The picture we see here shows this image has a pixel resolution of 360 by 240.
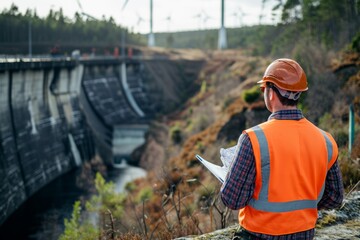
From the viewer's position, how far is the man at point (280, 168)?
11.6ft

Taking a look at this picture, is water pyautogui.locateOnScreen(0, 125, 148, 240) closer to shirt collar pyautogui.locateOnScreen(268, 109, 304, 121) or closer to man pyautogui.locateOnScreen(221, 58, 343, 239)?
man pyautogui.locateOnScreen(221, 58, 343, 239)

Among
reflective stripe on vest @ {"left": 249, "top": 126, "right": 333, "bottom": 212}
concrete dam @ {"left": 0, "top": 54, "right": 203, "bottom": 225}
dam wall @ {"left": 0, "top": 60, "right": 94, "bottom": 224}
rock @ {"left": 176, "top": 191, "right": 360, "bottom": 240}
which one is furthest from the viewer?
concrete dam @ {"left": 0, "top": 54, "right": 203, "bottom": 225}

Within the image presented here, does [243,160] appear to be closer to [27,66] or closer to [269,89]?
[269,89]

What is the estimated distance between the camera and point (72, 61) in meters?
37.9

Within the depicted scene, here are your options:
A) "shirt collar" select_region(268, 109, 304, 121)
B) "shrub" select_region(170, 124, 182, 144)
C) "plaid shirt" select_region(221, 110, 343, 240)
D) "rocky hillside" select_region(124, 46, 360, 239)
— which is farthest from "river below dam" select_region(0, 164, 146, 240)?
"shirt collar" select_region(268, 109, 304, 121)

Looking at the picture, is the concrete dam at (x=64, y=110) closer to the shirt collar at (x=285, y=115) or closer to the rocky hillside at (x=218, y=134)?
the rocky hillside at (x=218, y=134)

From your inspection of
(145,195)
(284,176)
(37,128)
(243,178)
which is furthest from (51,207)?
(284,176)

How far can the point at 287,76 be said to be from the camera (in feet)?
12.1

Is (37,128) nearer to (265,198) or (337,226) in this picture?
(337,226)

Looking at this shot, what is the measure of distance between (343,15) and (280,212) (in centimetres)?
3595

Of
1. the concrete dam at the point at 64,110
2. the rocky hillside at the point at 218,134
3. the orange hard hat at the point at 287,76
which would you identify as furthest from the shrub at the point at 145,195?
the orange hard hat at the point at 287,76

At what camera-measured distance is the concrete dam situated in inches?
1033

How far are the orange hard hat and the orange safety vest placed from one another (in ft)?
0.79

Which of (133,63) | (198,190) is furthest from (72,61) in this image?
(198,190)
